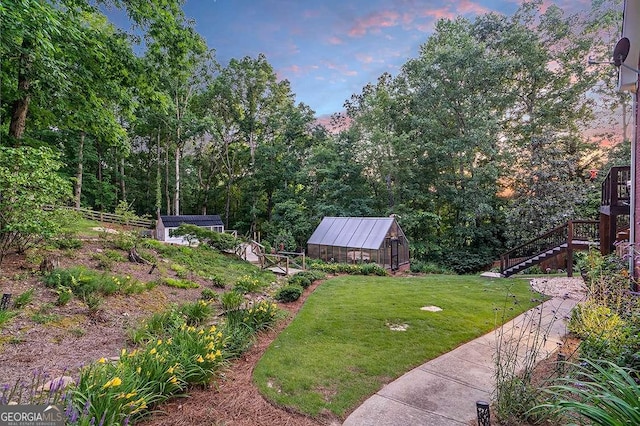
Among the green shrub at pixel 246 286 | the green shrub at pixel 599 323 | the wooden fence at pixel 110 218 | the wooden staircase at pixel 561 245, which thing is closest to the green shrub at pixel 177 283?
the green shrub at pixel 246 286

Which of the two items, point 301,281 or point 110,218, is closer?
point 301,281

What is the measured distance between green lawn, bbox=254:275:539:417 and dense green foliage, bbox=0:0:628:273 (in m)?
6.43

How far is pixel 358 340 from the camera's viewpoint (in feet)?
15.9

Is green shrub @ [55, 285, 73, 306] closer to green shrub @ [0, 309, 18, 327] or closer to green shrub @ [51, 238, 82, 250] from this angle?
green shrub @ [0, 309, 18, 327]

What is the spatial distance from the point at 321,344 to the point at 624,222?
1198 cm

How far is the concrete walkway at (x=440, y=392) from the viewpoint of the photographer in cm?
295

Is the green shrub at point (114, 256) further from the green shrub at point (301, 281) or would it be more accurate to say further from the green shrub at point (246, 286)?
the green shrub at point (301, 281)

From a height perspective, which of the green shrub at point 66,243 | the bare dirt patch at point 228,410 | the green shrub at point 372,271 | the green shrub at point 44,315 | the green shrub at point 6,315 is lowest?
the green shrub at point 372,271

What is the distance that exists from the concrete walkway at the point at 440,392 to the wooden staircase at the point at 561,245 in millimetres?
8323

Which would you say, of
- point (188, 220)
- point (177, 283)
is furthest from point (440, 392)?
point (188, 220)

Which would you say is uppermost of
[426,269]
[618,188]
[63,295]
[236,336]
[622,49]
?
[622,49]

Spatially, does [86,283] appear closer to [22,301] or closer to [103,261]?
[22,301]

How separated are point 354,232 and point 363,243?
42.4 inches

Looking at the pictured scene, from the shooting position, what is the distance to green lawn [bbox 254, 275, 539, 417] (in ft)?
11.3
